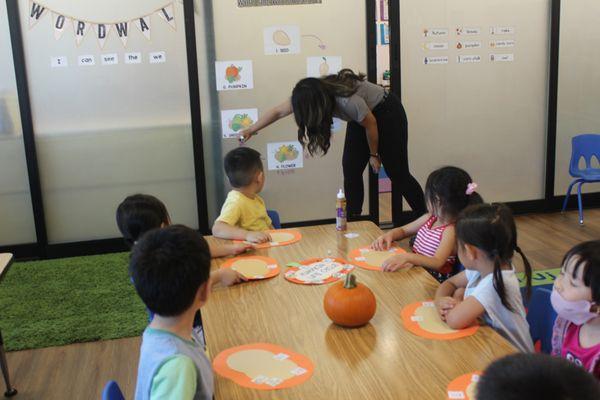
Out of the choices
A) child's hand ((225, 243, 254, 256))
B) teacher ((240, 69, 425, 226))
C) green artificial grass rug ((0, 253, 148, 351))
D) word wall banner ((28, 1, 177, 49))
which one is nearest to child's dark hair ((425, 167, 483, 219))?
child's hand ((225, 243, 254, 256))

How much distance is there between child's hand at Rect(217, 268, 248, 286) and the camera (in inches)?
76.4

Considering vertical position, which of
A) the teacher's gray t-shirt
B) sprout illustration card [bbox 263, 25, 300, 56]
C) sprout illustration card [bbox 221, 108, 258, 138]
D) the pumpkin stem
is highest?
sprout illustration card [bbox 263, 25, 300, 56]

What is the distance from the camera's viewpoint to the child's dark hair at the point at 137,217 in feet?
6.93

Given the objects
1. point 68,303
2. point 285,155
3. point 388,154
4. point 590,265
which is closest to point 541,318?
point 590,265

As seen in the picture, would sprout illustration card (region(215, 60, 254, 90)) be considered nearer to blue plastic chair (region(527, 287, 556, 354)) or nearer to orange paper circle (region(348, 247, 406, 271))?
orange paper circle (region(348, 247, 406, 271))

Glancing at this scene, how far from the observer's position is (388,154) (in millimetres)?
3736

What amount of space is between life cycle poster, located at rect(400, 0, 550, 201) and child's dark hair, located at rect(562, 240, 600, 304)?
3.34 m

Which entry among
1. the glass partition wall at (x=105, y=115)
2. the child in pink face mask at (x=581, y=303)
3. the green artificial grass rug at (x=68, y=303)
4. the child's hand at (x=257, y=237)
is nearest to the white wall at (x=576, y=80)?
the glass partition wall at (x=105, y=115)

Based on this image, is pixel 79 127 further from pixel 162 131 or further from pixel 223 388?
pixel 223 388

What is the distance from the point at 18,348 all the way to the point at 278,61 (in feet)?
8.60

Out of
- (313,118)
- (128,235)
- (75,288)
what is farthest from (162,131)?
(128,235)

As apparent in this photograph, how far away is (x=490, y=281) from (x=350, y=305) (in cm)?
44

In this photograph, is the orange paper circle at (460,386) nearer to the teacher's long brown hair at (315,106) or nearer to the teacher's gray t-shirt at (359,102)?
the teacher's long brown hair at (315,106)

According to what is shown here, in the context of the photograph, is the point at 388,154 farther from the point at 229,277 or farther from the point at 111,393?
the point at 111,393
